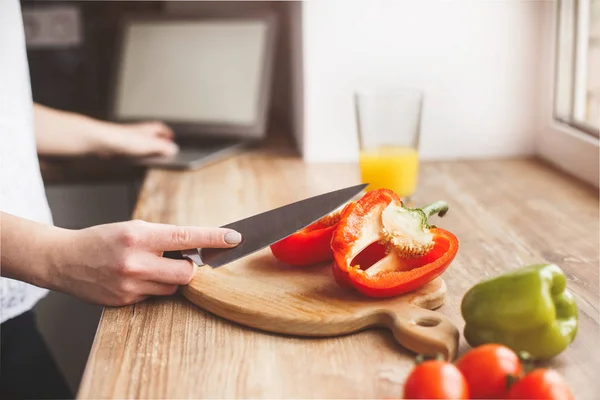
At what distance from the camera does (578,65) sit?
59.1 inches

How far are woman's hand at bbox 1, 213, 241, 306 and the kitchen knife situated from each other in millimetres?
18

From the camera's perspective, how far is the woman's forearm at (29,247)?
859 mm

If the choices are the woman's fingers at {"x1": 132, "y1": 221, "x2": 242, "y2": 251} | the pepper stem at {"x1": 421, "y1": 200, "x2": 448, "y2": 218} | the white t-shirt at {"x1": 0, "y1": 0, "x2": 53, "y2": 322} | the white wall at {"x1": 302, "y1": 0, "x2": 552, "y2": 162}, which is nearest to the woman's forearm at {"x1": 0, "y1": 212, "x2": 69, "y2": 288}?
the woman's fingers at {"x1": 132, "y1": 221, "x2": 242, "y2": 251}

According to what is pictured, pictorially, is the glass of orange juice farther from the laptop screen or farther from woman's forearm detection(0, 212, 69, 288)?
woman's forearm detection(0, 212, 69, 288)

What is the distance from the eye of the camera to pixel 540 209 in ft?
4.12

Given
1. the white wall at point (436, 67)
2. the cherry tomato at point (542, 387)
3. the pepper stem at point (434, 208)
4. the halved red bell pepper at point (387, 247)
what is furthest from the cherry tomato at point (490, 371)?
the white wall at point (436, 67)

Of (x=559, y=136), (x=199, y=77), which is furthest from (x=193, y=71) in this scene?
(x=559, y=136)

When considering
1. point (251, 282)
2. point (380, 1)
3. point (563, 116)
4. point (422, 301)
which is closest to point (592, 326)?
point (422, 301)

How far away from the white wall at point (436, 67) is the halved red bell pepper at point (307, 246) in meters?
0.66

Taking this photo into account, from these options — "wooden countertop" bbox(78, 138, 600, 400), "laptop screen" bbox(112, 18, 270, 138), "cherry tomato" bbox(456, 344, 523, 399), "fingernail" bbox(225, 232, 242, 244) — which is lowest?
"wooden countertop" bbox(78, 138, 600, 400)

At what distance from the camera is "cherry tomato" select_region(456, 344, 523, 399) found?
24.6 inches

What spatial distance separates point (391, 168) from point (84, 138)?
27.0 inches

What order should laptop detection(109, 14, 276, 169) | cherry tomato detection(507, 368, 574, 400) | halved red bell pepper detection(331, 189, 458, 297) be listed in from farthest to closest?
laptop detection(109, 14, 276, 169)
halved red bell pepper detection(331, 189, 458, 297)
cherry tomato detection(507, 368, 574, 400)

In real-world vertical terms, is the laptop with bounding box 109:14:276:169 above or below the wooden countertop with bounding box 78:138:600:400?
above
